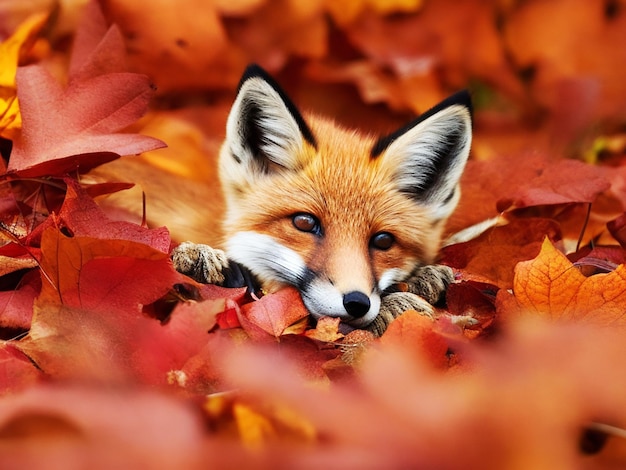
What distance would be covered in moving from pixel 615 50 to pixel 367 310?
3249 millimetres

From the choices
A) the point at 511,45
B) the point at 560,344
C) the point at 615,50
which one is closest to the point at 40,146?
the point at 560,344

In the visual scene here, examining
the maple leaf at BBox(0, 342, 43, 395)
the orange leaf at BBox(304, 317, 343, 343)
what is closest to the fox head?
the orange leaf at BBox(304, 317, 343, 343)

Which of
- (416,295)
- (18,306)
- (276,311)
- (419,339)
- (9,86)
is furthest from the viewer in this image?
(9,86)

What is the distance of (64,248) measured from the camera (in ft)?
5.75

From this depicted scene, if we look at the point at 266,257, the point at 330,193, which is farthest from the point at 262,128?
the point at 266,257

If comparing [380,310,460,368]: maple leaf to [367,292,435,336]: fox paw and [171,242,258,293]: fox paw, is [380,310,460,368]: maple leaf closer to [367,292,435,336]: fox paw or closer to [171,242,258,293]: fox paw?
[367,292,435,336]: fox paw

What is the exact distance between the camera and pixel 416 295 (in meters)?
2.28

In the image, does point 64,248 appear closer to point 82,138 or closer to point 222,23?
point 82,138

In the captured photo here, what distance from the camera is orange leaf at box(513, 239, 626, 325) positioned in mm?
1861

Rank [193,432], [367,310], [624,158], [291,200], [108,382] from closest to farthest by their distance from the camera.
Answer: [193,432]
[108,382]
[367,310]
[291,200]
[624,158]

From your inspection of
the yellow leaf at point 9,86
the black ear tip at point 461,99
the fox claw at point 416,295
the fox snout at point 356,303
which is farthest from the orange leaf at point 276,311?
the yellow leaf at point 9,86

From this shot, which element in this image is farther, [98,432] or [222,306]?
[222,306]

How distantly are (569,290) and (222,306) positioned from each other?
0.90 metres

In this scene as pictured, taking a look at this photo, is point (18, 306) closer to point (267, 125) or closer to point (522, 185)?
point (267, 125)
